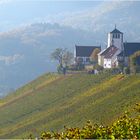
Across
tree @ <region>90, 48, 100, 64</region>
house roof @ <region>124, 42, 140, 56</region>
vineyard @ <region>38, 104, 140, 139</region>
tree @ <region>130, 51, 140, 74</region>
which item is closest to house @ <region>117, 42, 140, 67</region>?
house roof @ <region>124, 42, 140, 56</region>

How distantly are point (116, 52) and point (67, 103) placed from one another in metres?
32.2

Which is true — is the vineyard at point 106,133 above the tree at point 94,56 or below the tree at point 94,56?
below

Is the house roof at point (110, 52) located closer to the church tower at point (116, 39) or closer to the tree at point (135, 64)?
the church tower at point (116, 39)

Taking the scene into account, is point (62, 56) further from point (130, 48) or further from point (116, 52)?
point (130, 48)

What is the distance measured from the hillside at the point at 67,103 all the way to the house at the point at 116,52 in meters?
11.6

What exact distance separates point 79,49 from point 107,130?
100626mm

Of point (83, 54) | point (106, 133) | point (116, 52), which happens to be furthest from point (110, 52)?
point (106, 133)

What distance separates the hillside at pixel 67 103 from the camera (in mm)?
58594

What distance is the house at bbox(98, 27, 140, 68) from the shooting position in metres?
97.6

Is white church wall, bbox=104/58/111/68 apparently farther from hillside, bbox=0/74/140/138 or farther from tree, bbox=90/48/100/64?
hillside, bbox=0/74/140/138

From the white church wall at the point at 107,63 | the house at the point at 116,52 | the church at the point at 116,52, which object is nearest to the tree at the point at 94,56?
the church at the point at 116,52

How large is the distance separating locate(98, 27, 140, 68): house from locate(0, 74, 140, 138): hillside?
11.6 m

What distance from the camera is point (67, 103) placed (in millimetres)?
70312

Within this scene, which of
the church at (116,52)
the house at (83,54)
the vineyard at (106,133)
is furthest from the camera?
the house at (83,54)
